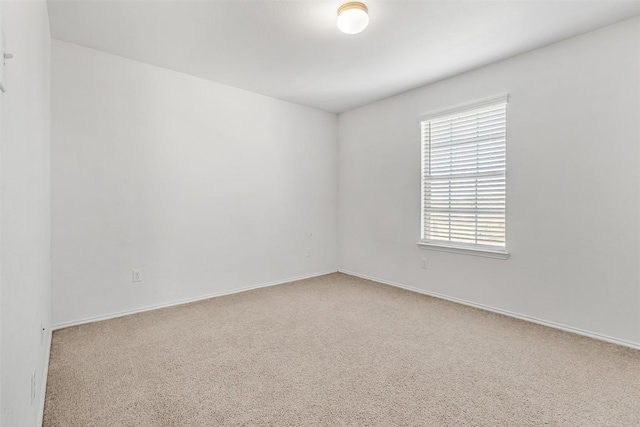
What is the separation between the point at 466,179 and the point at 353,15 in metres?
2.12

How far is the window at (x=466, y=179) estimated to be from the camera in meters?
3.20

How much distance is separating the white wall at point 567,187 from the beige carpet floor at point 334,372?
0.99ft

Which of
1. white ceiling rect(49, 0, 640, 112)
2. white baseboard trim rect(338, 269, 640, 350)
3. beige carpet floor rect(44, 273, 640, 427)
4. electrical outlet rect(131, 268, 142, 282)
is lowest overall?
beige carpet floor rect(44, 273, 640, 427)

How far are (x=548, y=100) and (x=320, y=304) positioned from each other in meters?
2.94

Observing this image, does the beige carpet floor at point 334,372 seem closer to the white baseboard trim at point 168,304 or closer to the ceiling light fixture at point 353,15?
the white baseboard trim at point 168,304

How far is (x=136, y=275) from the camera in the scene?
125 inches

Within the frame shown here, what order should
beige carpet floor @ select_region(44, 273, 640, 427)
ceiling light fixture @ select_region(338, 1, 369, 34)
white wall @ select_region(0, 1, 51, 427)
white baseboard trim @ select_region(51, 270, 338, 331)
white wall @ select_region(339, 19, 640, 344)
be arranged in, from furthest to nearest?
white baseboard trim @ select_region(51, 270, 338, 331) → white wall @ select_region(339, 19, 640, 344) → ceiling light fixture @ select_region(338, 1, 369, 34) → beige carpet floor @ select_region(44, 273, 640, 427) → white wall @ select_region(0, 1, 51, 427)

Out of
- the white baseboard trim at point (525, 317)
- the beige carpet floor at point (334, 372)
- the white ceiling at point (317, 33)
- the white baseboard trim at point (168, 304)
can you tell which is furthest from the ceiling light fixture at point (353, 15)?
the white baseboard trim at point (168, 304)

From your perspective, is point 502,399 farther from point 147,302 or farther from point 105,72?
point 105,72

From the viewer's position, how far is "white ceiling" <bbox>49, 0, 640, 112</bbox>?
7.50 ft

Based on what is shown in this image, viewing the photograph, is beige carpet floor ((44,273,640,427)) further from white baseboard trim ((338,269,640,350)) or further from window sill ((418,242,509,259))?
window sill ((418,242,509,259))

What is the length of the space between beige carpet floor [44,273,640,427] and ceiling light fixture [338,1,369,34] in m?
2.37

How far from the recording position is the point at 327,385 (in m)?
1.91

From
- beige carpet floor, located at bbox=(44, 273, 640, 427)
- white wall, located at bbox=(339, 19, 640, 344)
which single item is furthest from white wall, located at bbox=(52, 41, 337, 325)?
white wall, located at bbox=(339, 19, 640, 344)
